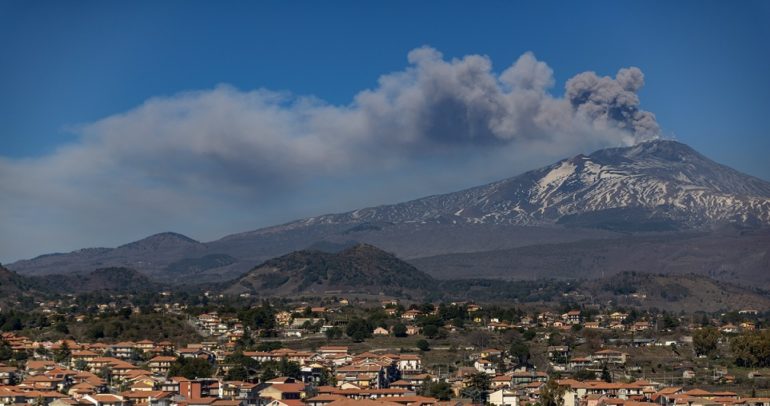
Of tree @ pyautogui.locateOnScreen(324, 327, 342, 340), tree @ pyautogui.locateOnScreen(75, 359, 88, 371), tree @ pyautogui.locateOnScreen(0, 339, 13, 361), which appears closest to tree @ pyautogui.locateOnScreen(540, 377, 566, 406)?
tree @ pyautogui.locateOnScreen(75, 359, 88, 371)

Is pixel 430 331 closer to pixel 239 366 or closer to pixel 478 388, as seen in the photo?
pixel 239 366

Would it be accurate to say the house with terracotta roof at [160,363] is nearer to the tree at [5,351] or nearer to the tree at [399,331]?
the tree at [5,351]

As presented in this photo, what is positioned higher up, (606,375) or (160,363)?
(160,363)

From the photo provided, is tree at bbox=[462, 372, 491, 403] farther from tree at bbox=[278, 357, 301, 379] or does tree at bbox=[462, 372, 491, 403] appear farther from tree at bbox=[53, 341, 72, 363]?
tree at bbox=[53, 341, 72, 363]

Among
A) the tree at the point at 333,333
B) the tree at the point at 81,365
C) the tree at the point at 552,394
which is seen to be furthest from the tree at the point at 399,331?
the tree at the point at 552,394

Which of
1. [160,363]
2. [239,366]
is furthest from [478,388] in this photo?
[160,363]

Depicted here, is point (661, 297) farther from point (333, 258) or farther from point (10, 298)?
point (10, 298)
